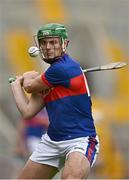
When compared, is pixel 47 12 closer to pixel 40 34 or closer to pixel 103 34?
pixel 103 34

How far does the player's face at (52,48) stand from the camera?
7715mm

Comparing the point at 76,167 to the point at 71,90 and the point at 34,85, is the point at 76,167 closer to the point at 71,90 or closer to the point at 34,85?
the point at 71,90

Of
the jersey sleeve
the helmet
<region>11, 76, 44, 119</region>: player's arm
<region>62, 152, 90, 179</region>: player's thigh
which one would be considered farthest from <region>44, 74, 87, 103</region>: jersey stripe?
<region>62, 152, 90, 179</region>: player's thigh

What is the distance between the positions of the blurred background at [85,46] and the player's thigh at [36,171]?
781 cm

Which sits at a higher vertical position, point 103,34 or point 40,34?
point 40,34

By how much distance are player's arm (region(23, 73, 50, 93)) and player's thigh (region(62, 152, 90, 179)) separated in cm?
60

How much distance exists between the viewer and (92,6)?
58.1ft

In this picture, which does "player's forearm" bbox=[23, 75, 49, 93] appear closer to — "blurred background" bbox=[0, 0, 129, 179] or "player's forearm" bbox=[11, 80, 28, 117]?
"player's forearm" bbox=[11, 80, 28, 117]

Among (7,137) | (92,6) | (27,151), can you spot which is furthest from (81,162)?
(92,6)

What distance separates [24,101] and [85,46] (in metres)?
10.2

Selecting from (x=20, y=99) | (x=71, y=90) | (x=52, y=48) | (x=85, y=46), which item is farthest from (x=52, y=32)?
(x=85, y=46)

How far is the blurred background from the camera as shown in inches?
656

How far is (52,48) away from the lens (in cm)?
773

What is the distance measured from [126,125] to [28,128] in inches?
124
